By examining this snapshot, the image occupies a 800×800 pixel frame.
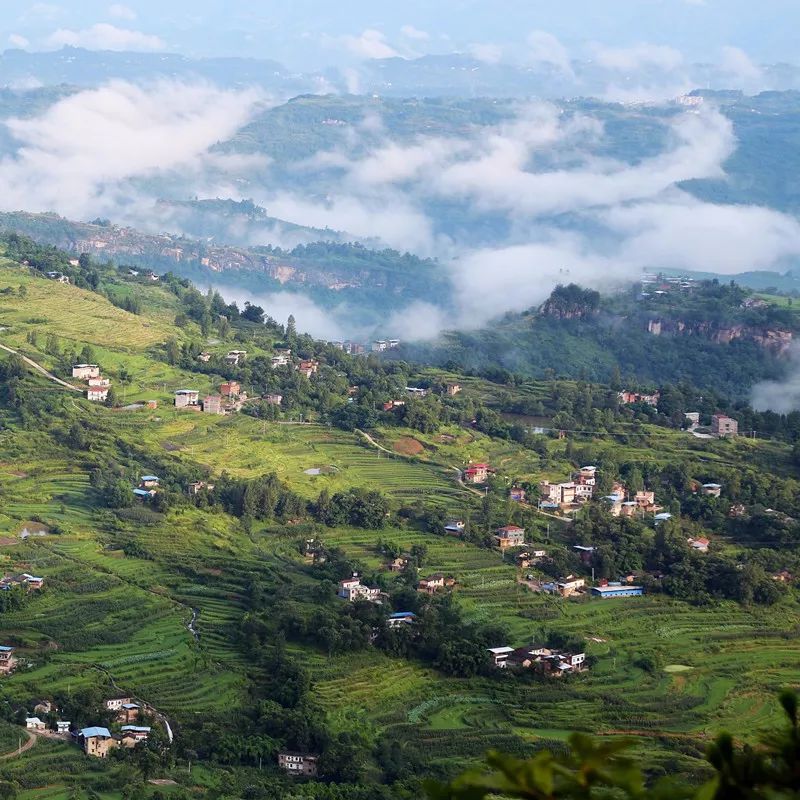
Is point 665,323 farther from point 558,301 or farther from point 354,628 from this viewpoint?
point 354,628

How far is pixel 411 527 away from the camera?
30.6 m

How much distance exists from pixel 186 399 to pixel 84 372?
2547 millimetres

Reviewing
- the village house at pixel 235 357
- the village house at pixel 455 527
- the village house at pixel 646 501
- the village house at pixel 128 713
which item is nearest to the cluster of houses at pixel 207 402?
the village house at pixel 235 357

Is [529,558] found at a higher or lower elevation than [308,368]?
lower

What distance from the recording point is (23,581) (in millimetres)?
25422

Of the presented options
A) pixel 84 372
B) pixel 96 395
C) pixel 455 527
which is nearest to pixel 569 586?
pixel 455 527

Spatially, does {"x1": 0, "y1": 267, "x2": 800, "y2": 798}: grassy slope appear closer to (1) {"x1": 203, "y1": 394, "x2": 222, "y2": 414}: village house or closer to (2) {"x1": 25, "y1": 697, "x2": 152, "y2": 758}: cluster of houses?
(2) {"x1": 25, "y1": 697, "x2": 152, "y2": 758}: cluster of houses

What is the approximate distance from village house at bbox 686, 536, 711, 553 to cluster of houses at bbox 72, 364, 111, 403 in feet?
47.0

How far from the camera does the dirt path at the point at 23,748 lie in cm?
1922

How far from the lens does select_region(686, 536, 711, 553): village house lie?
2959 centimetres

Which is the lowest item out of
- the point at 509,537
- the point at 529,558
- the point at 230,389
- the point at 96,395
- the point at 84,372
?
the point at 529,558

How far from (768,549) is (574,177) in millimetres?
96958

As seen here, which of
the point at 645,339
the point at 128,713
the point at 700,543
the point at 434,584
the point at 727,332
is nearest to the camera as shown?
the point at 128,713

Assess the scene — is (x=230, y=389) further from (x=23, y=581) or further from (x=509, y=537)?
(x=23, y=581)
